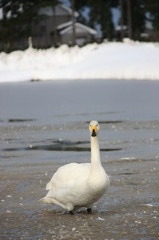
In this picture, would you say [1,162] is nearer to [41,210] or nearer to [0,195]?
[0,195]

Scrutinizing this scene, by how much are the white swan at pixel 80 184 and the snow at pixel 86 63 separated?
36072mm

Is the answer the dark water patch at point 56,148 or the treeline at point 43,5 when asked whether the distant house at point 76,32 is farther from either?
the dark water patch at point 56,148

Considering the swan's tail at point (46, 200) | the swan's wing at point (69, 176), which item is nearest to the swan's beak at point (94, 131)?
the swan's wing at point (69, 176)

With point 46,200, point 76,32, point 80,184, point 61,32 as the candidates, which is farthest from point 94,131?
point 61,32

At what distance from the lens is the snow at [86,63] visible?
54.0m

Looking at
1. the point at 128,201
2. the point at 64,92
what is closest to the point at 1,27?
the point at 64,92

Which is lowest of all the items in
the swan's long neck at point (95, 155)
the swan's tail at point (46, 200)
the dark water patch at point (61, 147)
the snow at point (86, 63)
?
the snow at point (86, 63)

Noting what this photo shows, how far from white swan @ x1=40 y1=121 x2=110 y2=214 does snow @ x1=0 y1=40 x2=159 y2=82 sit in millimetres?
36072

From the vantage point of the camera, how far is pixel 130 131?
A: 864 inches

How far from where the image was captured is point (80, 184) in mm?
10969

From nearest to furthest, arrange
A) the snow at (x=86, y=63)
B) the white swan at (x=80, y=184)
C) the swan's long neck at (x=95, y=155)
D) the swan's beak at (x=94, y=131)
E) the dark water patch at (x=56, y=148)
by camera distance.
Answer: the white swan at (x=80, y=184)
the swan's long neck at (x=95, y=155)
the swan's beak at (x=94, y=131)
the dark water patch at (x=56, y=148)
the snow at (x=86, y=63)

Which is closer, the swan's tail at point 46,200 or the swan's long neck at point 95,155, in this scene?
the swan's long neck at point 95,155

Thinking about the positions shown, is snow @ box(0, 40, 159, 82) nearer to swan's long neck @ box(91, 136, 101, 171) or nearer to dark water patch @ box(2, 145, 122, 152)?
dark water patch @ box(2, 145, 122, 152)

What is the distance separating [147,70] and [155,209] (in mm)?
39717
